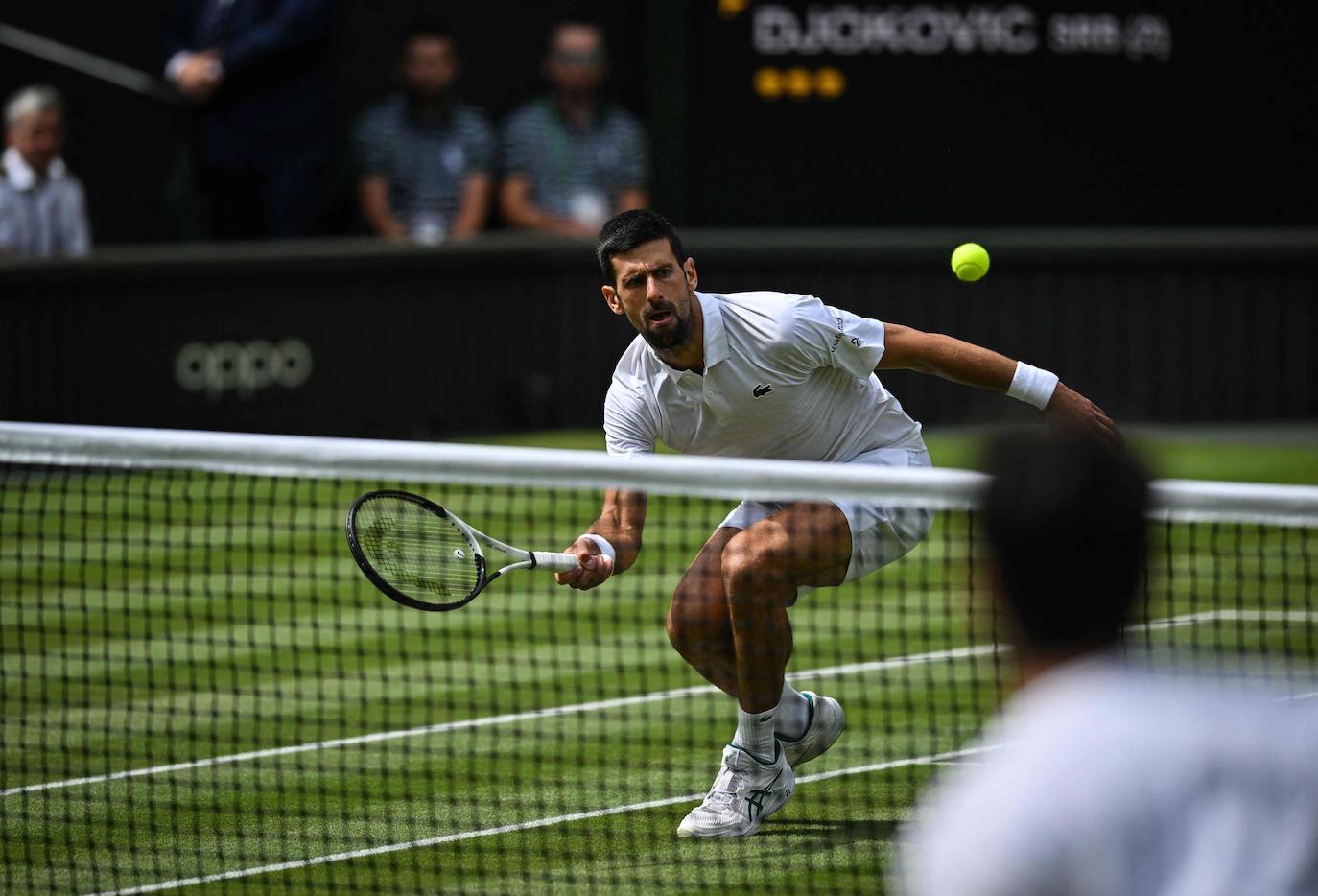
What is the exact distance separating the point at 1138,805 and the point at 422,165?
10695mm

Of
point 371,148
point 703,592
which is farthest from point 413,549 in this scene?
point 371,148

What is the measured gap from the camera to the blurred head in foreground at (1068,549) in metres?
2.43

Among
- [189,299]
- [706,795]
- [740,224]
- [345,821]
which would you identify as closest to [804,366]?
[706,795]

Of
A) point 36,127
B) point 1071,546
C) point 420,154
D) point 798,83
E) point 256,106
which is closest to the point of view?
point 1071,546

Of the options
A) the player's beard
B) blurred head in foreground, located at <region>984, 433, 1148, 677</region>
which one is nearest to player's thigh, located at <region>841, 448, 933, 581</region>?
the player's beard

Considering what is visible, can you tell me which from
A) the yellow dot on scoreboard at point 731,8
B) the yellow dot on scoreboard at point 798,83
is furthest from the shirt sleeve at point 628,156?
the yellow dot on scoreboard at point 798,83

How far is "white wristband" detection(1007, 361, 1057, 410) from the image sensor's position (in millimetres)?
5520

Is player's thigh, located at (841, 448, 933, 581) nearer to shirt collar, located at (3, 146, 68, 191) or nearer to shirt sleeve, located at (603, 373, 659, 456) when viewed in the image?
shirt sleeve, located at (603, 373, 659, 456)

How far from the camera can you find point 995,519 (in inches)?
98.8

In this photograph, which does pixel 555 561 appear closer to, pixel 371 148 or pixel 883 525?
pixel 883 525

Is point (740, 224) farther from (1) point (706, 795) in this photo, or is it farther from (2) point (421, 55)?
(1) point (706, 795)

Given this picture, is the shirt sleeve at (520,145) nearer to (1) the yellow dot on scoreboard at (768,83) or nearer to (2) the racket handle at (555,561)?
(1) the yellow dot on scoreboard at (768,83)

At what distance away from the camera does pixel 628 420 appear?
5.91m

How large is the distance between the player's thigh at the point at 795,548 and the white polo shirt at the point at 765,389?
0.31m
